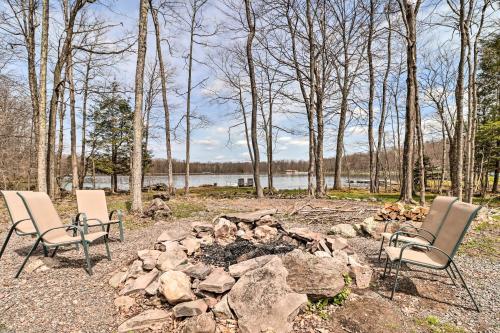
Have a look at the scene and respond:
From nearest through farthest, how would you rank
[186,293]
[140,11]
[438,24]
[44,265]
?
[186,293], [44,265], [140,11], [438,24]

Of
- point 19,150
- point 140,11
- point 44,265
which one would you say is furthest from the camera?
point 19,150

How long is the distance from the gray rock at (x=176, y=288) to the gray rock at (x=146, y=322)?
0.18m

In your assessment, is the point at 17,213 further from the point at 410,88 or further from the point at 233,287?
the point at 410,88

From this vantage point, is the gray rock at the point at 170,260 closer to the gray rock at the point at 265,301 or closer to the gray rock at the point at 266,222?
the gray rock at the point at 265,301

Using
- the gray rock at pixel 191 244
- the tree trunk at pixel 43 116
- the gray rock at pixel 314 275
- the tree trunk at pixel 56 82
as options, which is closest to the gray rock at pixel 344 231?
the gray rock at pixel 314 275

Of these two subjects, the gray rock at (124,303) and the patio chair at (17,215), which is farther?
the patio chair at (17,215)

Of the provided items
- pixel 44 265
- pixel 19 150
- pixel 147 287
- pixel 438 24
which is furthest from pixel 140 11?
pixel 19 150

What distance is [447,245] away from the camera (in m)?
3.24

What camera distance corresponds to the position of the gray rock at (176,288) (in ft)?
9.67

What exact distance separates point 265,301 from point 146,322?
115 cm

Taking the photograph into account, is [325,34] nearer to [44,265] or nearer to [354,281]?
[354,281]

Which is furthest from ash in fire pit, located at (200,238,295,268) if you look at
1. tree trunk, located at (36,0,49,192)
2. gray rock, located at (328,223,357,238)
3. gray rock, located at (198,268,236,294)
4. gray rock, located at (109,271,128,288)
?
tree trunk, located at (36,0,49,192)

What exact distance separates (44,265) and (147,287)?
64.1 inches

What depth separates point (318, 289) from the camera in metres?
2.98
